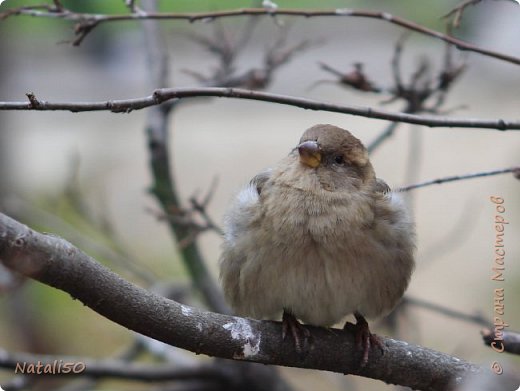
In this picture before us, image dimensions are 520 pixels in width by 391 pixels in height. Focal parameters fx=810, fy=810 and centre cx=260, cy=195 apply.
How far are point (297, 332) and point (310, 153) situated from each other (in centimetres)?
61

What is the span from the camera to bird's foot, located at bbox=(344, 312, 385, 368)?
2.65 m

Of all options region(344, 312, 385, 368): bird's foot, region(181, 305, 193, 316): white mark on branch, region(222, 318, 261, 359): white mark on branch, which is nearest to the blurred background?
region(344, 312, 385, 368): bird's foot

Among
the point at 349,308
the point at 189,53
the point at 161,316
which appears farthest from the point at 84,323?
the point at 189,53

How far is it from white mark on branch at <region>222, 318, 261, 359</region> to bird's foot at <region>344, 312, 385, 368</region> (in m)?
0.39

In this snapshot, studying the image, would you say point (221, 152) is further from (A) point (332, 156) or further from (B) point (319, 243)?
(B) point (319, 243)

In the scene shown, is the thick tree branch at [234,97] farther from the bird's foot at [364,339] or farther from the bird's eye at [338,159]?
the bird's foot at [364,339]

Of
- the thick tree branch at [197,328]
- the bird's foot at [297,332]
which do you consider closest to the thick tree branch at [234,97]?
the thick tree branch at [197,328]

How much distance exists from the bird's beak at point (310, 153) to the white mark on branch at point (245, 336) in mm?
636

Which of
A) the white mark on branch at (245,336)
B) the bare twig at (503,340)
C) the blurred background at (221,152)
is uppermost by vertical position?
the bare twig at (503,340)

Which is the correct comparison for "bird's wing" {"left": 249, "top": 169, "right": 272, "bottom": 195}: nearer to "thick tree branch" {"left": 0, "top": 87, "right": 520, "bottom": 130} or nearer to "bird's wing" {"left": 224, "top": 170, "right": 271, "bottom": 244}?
"bird's wing" {"left": 224, "top": 170, "right": 271, "bottom": 244}

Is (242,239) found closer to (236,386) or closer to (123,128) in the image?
(236,386)

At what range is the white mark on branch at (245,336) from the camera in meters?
2.36

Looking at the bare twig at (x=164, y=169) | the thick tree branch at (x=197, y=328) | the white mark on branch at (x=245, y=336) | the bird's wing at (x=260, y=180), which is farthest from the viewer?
the bare twig at (x=164, y=169)

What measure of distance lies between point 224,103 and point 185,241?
5.25 meters
